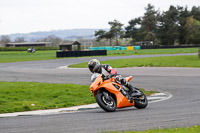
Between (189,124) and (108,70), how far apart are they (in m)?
3.00

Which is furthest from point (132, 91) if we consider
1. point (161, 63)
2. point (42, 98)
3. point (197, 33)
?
point (197, 33)

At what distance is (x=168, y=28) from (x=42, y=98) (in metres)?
94.8

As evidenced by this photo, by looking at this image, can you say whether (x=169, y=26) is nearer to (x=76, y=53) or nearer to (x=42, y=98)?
(x=76, y=53)

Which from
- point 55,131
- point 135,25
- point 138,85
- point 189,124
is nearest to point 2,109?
point 55,131

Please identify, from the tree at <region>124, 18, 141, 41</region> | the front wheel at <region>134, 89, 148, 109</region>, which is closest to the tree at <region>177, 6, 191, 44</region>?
the tree at <region>124, 18, 141, 41</region>

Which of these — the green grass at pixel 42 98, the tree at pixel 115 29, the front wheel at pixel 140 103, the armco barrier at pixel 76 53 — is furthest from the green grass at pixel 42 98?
the tree at pixel 115 29

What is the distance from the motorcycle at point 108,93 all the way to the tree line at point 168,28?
92381 millimetres

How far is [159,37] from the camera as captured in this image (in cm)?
10675

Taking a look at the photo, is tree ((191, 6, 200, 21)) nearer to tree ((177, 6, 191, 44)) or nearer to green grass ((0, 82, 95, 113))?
tree ((177, 6, 191, 44))

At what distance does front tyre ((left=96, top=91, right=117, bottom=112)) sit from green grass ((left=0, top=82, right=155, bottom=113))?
259cm

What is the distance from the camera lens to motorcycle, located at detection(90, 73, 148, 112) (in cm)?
923

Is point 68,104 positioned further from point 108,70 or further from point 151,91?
point 151,91

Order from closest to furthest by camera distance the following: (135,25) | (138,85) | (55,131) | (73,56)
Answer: (55,131)
(138,85)
(73,56)
(135,25)

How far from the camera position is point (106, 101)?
9305 mm
